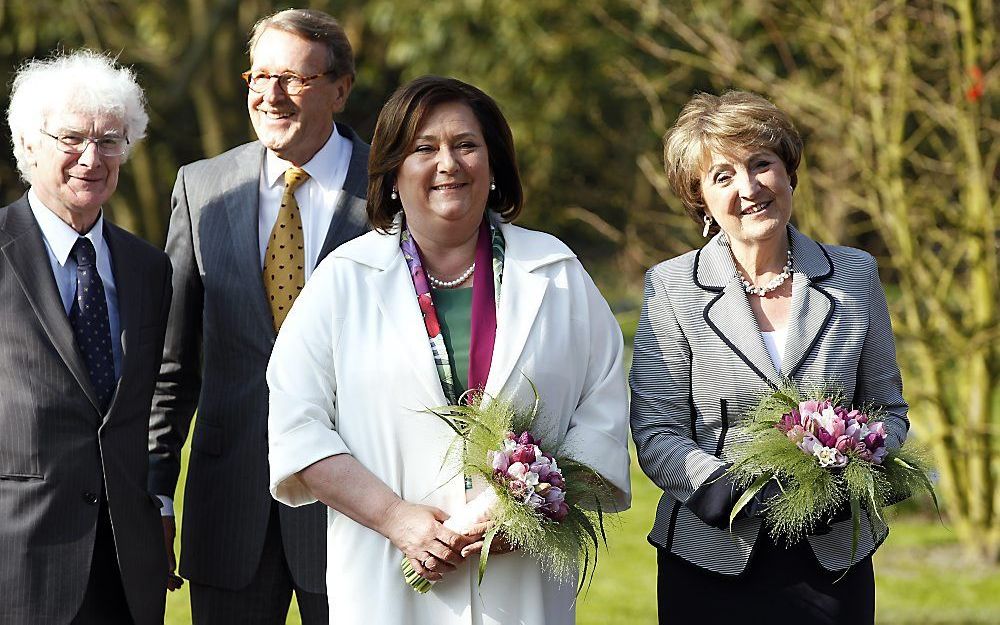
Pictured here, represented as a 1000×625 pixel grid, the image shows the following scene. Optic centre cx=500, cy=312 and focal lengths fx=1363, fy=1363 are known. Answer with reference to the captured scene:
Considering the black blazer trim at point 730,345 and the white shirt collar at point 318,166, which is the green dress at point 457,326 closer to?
the black blazer trim at point 730,345

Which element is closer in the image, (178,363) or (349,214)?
(349,214)

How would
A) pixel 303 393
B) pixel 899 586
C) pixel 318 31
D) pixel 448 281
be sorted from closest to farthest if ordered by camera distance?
pixel 303 393, pixel 448 281, pixel 318 31, pixel 899 586

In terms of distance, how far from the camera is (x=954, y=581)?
8297mm

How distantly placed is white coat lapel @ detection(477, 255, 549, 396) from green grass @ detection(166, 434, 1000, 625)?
4299 millimetres

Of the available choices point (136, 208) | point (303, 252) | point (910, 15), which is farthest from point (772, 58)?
point (303, 252)

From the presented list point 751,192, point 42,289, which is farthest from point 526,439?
point 42,289

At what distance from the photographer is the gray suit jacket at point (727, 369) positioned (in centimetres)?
354

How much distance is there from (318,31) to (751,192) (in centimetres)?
145

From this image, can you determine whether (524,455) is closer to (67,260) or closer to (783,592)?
(783,592)

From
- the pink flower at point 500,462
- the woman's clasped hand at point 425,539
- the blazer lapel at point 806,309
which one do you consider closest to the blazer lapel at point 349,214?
the woman's clasped hand at point 425,539

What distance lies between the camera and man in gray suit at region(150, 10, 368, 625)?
4.04 m

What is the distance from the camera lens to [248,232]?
13.5 feet

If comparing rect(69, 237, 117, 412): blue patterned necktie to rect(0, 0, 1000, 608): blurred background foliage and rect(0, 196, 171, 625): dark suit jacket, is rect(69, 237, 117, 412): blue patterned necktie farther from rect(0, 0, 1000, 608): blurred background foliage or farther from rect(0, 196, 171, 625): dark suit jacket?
rect(0, 0, 1000, 608): blurred background foliage

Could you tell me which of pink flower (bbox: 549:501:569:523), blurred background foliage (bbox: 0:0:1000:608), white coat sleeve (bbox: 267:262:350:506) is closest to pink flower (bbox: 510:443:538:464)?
pink flower (bbox: 549:501:569:523)
